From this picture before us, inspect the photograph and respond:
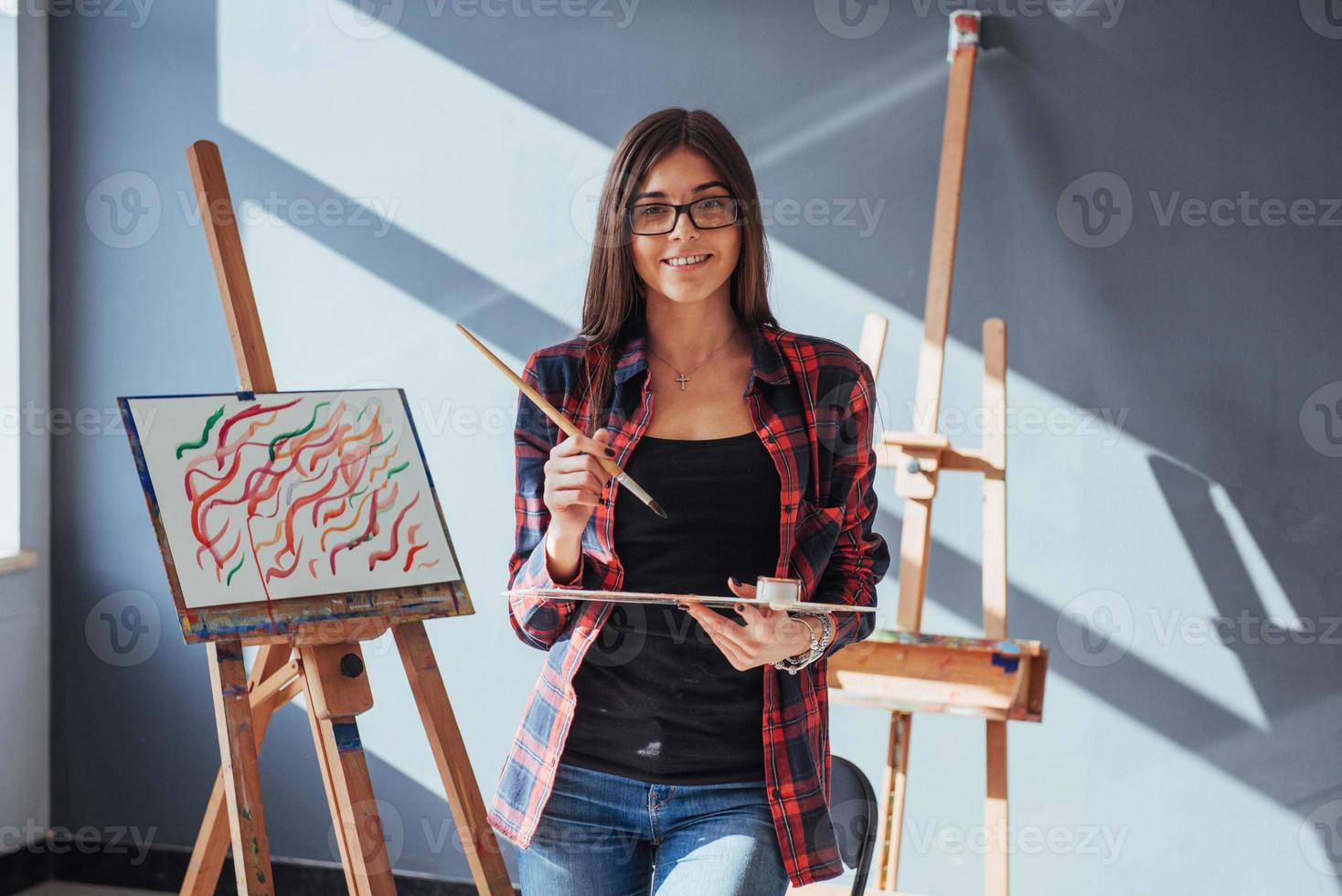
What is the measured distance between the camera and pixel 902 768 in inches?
93.1

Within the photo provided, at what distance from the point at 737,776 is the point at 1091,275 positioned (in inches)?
68.5

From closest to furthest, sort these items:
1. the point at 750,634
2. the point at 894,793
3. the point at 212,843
→ the point at 750,634 → the point at 212,843 → the point at 894,793

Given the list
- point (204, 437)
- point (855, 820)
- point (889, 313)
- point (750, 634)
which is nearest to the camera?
point (750, 634)

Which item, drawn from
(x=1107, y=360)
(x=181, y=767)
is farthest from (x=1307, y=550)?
(x=181, y=767)

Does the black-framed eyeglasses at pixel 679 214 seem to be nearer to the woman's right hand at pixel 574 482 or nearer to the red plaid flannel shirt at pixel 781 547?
the red plaid flannel shirt at pixel 781 547

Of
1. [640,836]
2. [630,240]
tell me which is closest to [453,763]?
[640,836]

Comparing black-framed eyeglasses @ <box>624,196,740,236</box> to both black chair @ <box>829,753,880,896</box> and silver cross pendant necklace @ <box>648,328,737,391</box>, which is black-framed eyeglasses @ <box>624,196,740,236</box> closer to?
silver cross pendant necklace @ <box>648,328,737,391</box>

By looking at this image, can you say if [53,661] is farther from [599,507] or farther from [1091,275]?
[1091,275]

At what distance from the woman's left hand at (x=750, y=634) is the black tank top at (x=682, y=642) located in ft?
0.26

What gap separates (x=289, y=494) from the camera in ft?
6.19

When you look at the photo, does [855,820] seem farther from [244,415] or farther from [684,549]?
[244,415]

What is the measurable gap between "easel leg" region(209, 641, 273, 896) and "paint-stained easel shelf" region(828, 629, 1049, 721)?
105 centimetres

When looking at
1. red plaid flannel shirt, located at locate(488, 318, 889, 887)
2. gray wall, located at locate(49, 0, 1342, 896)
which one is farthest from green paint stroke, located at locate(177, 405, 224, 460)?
gray wall, located at locate(49, 0, 1342, 896)

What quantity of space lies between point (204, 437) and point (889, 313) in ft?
5.23
